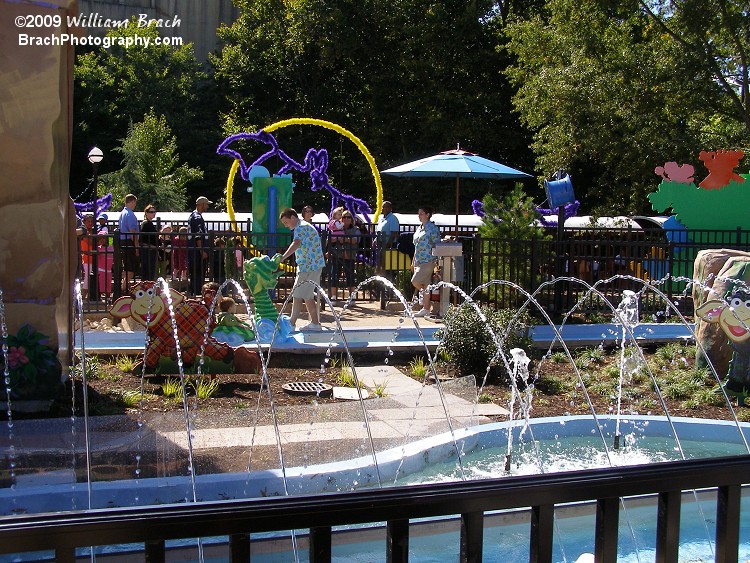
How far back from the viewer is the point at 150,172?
34250mm

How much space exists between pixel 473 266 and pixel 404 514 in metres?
12.7

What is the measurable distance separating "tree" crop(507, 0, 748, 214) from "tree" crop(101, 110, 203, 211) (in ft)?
45.7

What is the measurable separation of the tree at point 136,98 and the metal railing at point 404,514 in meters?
38.6

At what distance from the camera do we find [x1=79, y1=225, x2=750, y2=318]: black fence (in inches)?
544

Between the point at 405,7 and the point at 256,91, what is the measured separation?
28.4 ft

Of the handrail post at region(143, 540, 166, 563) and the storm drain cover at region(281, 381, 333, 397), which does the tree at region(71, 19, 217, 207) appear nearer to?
the storm drain cover at region(281, 381, 333, 397)

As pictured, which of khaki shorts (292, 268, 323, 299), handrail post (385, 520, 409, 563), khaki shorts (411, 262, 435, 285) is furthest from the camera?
khaki shorts (411, 262, 435, 285)

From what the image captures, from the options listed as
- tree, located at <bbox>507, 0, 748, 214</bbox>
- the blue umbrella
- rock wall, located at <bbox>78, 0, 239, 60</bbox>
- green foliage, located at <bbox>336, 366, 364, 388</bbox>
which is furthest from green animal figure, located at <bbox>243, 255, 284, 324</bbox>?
rock wall, located at <bbox>78, 0, 239, 60</bbox>

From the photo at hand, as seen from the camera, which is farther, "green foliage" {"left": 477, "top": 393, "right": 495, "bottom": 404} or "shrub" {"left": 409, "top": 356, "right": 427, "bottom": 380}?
"shrub" {"left": 409, "top": 356, "right": 427, "bottom": 380}

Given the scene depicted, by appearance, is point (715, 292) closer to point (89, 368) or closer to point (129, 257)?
point (89, 368)

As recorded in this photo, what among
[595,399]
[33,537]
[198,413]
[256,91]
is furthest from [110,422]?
[256,91]

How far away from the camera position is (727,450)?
760 centimetres

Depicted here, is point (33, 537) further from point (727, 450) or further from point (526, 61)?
point (526, 61)

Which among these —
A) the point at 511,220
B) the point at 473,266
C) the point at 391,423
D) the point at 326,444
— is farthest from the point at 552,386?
the point at 511,220
